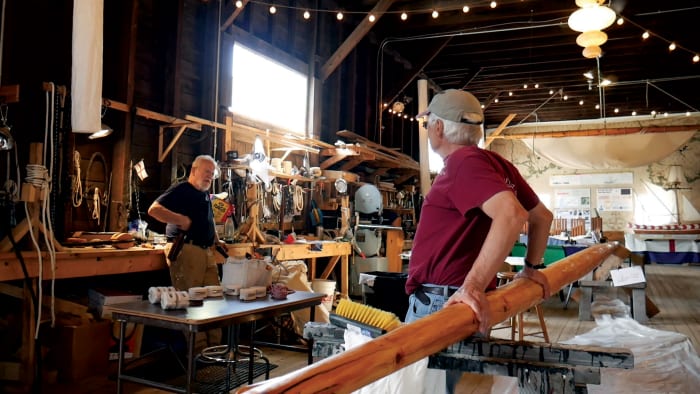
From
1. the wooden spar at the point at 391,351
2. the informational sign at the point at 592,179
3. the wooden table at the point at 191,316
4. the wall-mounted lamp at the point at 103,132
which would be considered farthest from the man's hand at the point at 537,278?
the informational sign at the point at 592,179

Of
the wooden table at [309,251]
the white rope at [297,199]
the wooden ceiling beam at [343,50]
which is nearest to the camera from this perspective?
the wooden table at [309,251]

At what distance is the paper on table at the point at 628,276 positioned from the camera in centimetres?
550

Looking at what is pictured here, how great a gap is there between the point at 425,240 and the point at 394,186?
309 inches

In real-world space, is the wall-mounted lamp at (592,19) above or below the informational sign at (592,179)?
above

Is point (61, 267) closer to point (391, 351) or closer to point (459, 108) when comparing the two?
point (459, 108)

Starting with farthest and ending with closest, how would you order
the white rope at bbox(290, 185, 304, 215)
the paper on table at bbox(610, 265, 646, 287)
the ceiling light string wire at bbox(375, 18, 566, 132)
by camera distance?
the ceiling light string wire at bbox(375, 18, 566, 132) < the white rope at bbox(290, 185, 304, 215) < the paper on table at bbox(610, 265, 646, 287)

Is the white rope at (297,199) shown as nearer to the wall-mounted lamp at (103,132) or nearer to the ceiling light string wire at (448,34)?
the wall-mounted lamp at (103,132)

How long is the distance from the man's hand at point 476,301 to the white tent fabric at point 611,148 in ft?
37.6

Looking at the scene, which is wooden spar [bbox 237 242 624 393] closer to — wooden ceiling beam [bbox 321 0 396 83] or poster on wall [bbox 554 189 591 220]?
wooden ceiling beam [bbox 321 0 396 83]

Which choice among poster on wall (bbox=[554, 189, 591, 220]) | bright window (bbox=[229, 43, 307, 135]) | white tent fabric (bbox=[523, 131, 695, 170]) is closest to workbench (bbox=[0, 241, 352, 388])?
bright window (bbox=[229, 43, 307, 135])

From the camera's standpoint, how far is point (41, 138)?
373 centimetres

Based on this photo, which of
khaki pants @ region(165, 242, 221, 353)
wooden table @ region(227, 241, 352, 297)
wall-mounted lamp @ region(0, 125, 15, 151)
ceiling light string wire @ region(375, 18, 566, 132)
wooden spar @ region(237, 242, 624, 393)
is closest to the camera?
wooden spar @ region(237, 242, 624, 393)

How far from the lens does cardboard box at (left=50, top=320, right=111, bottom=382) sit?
3340 millimetres

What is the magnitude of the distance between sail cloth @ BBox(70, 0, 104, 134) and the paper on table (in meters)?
5.26
